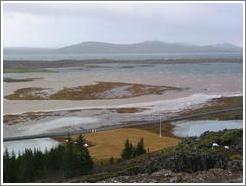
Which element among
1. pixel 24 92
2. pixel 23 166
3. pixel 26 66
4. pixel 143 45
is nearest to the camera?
pixel 23 166

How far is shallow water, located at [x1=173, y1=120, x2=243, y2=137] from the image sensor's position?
16.9 metres

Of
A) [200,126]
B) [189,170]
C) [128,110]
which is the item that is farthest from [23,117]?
[189,170]

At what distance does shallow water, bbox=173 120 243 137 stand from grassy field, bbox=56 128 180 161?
87cm

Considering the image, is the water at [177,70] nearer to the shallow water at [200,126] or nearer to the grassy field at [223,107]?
the grassy field at [223,107]

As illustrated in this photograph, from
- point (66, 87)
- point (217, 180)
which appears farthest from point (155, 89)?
point (217, 180)

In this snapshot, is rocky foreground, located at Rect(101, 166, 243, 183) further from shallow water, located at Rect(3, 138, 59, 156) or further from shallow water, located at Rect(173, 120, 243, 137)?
shallow water, located at Rect(173, 120, 243, 137)

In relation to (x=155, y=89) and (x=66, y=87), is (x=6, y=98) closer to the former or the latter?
(x=66, y=87)

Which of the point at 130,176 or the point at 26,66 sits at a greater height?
the point at 26,66

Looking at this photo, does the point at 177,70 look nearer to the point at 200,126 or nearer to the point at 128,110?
the point at 128,110

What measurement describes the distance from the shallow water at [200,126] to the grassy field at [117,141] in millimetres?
873

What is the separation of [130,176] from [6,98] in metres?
18.7

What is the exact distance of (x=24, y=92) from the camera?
2778cm

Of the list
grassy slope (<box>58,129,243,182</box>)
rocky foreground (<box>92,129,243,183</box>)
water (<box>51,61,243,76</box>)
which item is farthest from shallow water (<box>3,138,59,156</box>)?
water (<box>51,61,243,76</box>)

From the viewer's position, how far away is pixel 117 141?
52.1 ft
